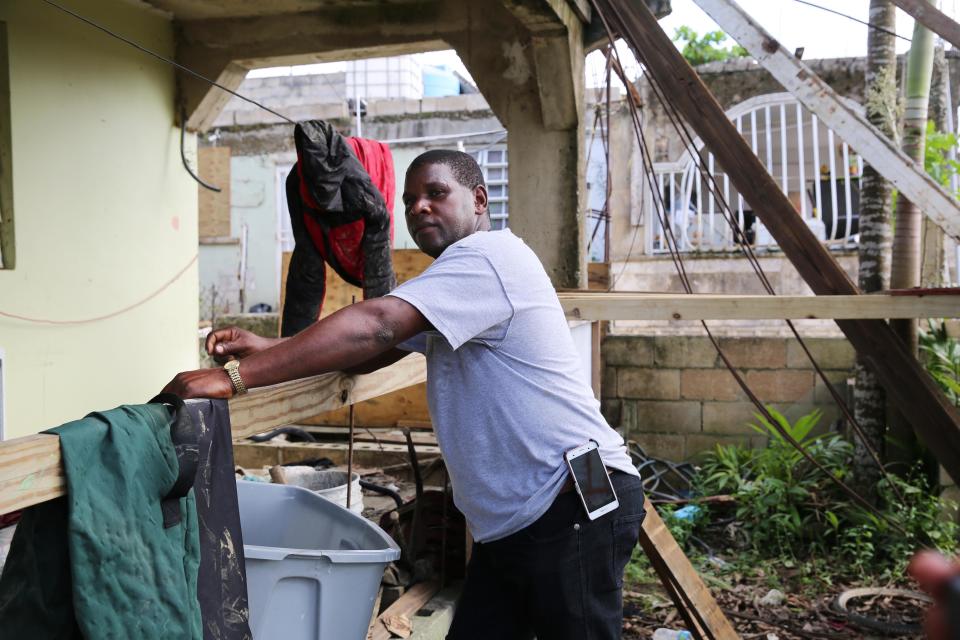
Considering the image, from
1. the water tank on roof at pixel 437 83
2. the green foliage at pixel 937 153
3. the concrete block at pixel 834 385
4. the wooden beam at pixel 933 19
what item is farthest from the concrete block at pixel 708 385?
the water tank on roof at pixel 437 83

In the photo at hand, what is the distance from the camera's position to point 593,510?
91.6 inches

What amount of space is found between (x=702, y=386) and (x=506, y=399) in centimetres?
611

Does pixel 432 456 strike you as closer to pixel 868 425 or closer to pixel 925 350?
pixel 868 425

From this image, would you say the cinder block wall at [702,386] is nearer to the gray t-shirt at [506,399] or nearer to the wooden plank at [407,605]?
the wooden plank at [407,605]

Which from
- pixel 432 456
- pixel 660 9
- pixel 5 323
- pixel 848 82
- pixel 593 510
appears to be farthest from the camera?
pixel 848 82

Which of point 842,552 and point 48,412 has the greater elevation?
point 48,412

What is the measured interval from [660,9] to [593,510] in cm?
452

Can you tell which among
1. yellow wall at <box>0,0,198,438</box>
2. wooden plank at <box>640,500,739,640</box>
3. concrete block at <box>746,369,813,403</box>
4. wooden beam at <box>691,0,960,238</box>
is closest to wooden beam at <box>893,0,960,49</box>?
wooden beam at <box>691,0,960,238</box>

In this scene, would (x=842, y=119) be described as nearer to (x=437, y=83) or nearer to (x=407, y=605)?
(x=407, y=605)

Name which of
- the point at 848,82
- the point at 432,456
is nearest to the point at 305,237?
the point at 432,456

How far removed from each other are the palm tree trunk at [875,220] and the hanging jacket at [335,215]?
4.07 m

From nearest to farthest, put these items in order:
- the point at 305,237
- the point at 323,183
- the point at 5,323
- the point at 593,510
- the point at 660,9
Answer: the point at 593,510 < the point at 323,183 < the point at 305,237 < the point at 5,323 < the point at 660,9

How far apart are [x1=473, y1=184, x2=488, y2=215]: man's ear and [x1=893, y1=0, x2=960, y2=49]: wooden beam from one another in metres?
2.80

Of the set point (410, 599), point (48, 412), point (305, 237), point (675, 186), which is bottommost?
point (410, 599)
